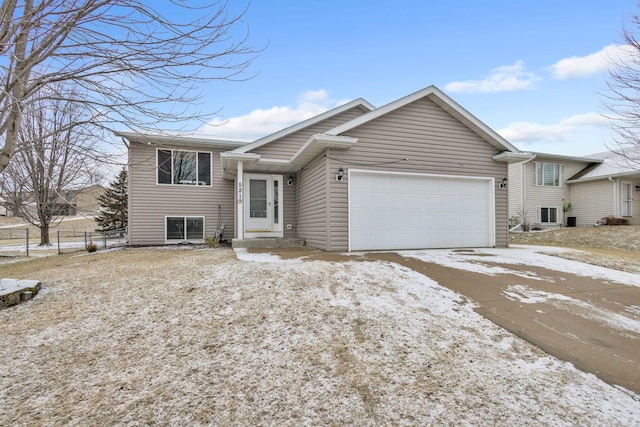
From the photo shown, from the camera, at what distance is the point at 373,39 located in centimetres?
992

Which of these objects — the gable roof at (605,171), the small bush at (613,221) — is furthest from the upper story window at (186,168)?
the small bush at (613,221)

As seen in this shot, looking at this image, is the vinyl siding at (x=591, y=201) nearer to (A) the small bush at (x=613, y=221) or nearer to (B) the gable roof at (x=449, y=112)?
(A) the small bush at (x=613, y=221)

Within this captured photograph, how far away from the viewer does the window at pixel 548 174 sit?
19.9 m

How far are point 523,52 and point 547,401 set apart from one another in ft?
40.2

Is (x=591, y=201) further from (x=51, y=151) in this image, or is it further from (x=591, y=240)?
(x=51, y=151)

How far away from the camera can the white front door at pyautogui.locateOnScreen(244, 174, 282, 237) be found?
11.5m

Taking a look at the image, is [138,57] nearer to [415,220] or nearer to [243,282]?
[243,282]

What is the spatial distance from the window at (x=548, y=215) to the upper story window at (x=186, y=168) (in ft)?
64.3

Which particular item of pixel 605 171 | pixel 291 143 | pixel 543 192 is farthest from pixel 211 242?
pixel 605 171

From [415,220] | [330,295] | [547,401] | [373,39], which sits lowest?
[547,401]

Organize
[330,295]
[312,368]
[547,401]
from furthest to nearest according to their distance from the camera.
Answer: [330,295] → [312,368] → [547,401]

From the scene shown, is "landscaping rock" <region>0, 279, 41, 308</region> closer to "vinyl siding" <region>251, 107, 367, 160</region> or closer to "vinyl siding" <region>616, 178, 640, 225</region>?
"vinyl siding" <region>251, 107, 367, 160</region>

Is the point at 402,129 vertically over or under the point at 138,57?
over

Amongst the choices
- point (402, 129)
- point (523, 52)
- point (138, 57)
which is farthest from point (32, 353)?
point (523, 52)
